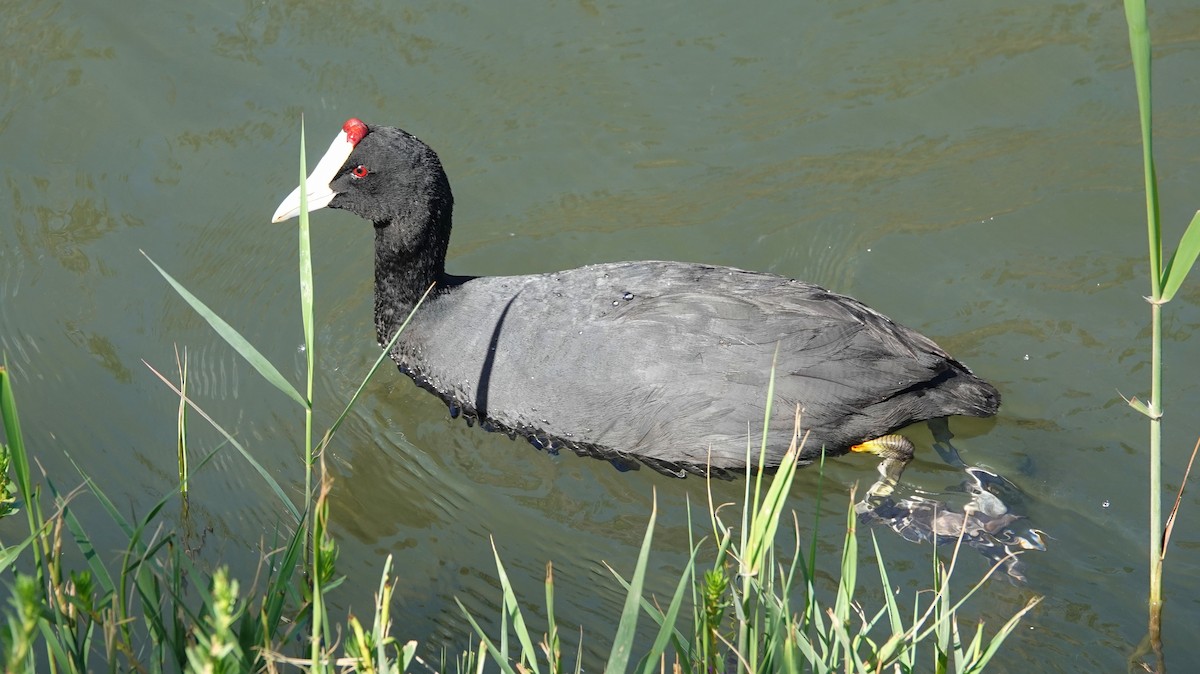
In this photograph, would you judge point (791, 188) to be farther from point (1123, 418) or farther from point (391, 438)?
point (391, 438)

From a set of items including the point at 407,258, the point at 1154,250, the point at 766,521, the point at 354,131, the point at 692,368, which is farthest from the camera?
the point at 407,258

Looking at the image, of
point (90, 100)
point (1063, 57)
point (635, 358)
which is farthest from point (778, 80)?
point (90, 100)

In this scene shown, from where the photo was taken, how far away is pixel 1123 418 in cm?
399

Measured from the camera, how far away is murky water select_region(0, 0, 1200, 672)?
3729 millimetres

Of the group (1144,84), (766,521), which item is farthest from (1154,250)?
(766,521)

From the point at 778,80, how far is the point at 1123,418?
2100 mm

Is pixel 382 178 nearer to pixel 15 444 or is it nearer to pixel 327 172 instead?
pixel 327 172

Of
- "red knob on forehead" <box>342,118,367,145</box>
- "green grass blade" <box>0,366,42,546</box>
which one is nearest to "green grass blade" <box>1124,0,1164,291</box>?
"green grass blade" <box>0,366,42,546</box>

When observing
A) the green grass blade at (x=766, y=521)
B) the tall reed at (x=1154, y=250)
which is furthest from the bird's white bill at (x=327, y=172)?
the tall reed at (x=1154, y=250)

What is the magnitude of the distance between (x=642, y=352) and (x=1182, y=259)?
1.75 m

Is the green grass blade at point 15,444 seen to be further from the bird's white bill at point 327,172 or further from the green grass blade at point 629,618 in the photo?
the bird's white bill at point 327,172

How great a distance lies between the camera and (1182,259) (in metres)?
2.17

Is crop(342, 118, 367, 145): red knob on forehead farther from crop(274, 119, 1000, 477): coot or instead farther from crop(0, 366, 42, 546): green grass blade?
crop(0, 366, 42, 546): green grass blade

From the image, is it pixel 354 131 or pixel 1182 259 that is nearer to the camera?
pixel 1182 259
